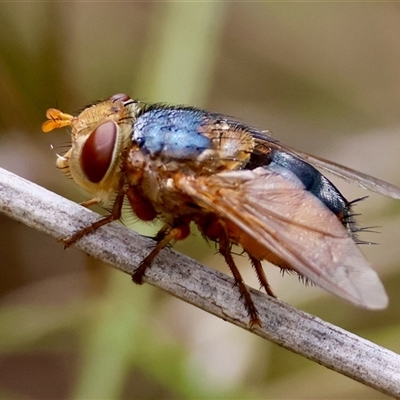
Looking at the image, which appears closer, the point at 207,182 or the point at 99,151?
the point at 207,182

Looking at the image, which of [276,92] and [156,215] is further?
[276,92]

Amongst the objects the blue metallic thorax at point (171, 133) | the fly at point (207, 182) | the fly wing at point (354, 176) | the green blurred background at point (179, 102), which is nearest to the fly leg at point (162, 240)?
the fly at point (207, 182)

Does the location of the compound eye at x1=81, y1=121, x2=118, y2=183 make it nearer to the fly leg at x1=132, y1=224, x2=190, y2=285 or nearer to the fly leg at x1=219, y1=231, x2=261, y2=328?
the fly leg at x1=132, y1=224, x2=190, y2=285

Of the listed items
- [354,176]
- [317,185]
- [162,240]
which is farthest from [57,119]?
[354,176]

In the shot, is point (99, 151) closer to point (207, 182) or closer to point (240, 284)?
point (207, 182)

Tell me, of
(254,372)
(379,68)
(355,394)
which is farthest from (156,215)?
(379,68)

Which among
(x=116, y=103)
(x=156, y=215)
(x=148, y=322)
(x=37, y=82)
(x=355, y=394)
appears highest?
(x=116, y=103)

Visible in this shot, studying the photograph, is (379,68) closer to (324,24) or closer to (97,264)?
(324,24)

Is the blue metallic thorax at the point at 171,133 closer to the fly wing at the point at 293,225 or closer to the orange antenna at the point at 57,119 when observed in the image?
the fly wing at the point at 293,225
